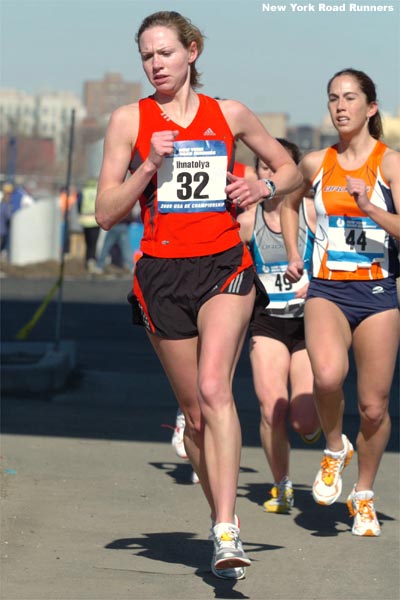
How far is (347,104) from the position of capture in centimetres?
691

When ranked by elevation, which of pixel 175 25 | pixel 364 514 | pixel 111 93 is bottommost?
pixel 364 514

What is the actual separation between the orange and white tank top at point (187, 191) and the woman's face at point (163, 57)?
128mm

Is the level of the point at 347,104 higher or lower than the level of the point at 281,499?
higher

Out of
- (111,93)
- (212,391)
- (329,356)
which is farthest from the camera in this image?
(111,93)

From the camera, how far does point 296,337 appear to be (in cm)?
770

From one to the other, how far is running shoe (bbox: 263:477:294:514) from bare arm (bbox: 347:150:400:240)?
1649mm

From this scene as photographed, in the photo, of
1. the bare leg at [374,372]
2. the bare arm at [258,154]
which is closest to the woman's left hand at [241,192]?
the bare arm at [258,154]

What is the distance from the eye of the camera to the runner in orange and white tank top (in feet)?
22.2

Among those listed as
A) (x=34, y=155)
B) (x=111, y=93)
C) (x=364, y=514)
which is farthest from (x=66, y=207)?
(x=34, y=155)

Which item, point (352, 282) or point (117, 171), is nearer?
point (117, 171)

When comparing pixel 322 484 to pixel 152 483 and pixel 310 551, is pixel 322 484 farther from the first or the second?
pixel 152 483

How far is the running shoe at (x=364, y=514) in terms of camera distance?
22.6 ft

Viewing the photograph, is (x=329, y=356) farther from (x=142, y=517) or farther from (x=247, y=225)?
(x=247, y=225)

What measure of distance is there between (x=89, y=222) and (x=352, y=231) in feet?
68.9
